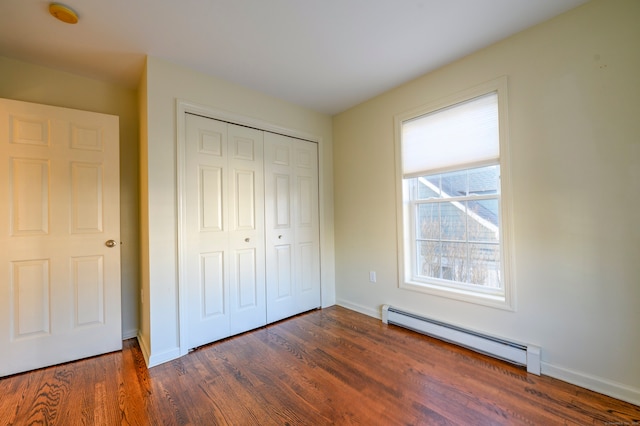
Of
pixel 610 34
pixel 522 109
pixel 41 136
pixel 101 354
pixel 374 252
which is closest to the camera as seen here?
pixel 610 34

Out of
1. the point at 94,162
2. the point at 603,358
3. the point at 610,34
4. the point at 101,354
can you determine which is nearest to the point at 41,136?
the point at 94,162

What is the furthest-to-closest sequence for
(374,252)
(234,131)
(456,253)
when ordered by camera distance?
(374,252), (234,131), (456,253)

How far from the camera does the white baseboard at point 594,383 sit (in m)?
1.60

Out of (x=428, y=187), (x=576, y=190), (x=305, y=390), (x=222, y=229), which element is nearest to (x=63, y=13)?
(x=222, y=229)

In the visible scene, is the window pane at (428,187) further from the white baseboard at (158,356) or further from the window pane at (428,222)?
the white baseboard at (158,356)

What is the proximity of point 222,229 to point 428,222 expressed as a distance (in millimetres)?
2030

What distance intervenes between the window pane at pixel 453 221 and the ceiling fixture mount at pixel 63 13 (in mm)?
3105

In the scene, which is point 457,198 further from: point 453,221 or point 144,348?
point 144,348

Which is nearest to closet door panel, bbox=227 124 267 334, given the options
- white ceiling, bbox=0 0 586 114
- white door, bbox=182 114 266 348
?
white door, bbox=182 114 266 348

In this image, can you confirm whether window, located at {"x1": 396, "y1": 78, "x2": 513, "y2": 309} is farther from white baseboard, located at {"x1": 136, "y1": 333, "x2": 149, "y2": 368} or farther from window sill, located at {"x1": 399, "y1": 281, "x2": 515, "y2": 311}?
white baseboard, located at {"x1": 136, "y1": 333, "x2": 149, "y2": 368}

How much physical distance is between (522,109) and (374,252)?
1.85 m

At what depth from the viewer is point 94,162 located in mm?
2324

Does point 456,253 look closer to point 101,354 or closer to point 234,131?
point 234,131

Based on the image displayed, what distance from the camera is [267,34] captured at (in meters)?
1.97
